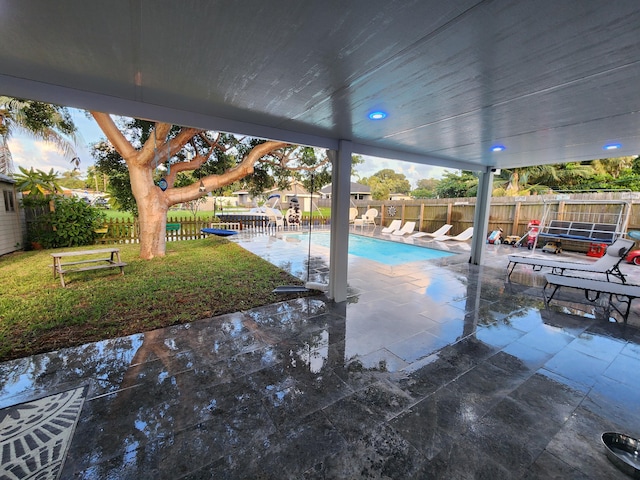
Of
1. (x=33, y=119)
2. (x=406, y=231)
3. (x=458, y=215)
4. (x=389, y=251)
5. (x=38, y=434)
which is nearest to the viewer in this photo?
(x=38, y=434)

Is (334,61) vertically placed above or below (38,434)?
above

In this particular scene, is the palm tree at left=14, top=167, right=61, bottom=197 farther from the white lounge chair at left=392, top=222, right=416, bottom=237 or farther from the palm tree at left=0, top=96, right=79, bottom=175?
the white lounge chair at left=392, top=222, right=416, bottom=237

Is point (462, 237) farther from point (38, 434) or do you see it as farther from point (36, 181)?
point (36, 181)

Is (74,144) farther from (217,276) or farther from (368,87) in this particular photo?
Answer: (368,87)

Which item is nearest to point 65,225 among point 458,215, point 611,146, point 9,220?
point 9,220

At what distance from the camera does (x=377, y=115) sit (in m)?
3.00

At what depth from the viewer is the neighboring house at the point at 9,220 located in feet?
22.0

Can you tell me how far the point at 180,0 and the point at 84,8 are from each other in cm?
55

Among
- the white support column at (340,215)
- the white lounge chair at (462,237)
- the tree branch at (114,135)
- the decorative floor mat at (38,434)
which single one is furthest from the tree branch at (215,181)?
the white lounge chair at (462,237)

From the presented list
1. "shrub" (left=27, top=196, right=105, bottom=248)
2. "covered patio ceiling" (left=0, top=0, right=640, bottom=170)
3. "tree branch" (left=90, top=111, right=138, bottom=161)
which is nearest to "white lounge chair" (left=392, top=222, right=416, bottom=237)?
"covered patio ceiling" (left=0, top=0, right=640, bottom=170)

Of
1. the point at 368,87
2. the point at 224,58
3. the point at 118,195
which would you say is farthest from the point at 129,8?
the point at 118,195

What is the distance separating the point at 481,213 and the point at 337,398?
668 cm

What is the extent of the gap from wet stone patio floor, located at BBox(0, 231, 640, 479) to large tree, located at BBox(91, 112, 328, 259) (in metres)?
4.46

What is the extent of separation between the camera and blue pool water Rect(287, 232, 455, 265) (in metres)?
8.34
